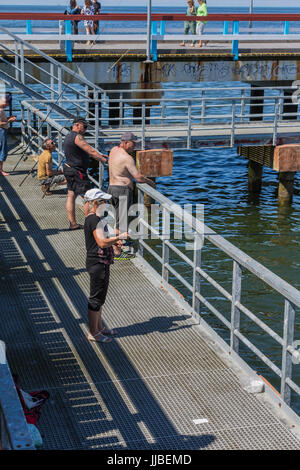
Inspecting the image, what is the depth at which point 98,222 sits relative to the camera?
652cm

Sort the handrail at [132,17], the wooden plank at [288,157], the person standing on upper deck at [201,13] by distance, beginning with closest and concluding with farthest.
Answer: the wooden plank at [288,157], the handrail at [132,17], the person standing on upper deck at [201,13]

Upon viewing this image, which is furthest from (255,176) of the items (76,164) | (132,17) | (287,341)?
(287,341)

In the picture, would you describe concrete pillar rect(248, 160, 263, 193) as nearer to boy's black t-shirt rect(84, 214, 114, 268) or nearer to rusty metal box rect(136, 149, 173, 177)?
rusty metal box rect(136, 149, 173, 177)

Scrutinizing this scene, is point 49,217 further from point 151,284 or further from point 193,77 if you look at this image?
point 193,77

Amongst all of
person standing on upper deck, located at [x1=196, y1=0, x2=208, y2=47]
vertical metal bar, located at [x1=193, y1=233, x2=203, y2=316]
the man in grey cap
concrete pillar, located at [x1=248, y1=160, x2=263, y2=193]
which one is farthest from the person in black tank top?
person standing on upper deck, located at [x1=196, y1=0, x2=208, y2=47]

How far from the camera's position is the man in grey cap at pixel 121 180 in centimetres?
877

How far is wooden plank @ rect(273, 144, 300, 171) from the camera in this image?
18.3 metres

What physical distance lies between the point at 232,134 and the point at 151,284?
423 inches

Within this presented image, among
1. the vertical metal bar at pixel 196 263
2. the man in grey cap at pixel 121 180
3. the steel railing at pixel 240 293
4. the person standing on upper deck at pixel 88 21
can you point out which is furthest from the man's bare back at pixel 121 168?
the person standing on upper deck at pixel 88 21

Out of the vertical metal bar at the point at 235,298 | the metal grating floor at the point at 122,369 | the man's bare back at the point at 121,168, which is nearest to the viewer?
the metal grating floor at the point at 122,369

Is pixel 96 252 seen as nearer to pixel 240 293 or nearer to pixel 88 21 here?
pixel 240 293

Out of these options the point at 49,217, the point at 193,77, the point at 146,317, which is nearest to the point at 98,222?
the point at 146,317

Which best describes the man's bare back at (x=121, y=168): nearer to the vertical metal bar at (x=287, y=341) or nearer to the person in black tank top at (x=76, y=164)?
the person in black tank top at (x=76, y=164)

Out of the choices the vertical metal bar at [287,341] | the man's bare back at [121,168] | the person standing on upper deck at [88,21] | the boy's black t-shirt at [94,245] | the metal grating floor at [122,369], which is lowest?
the metal grating floor at [122,369]
